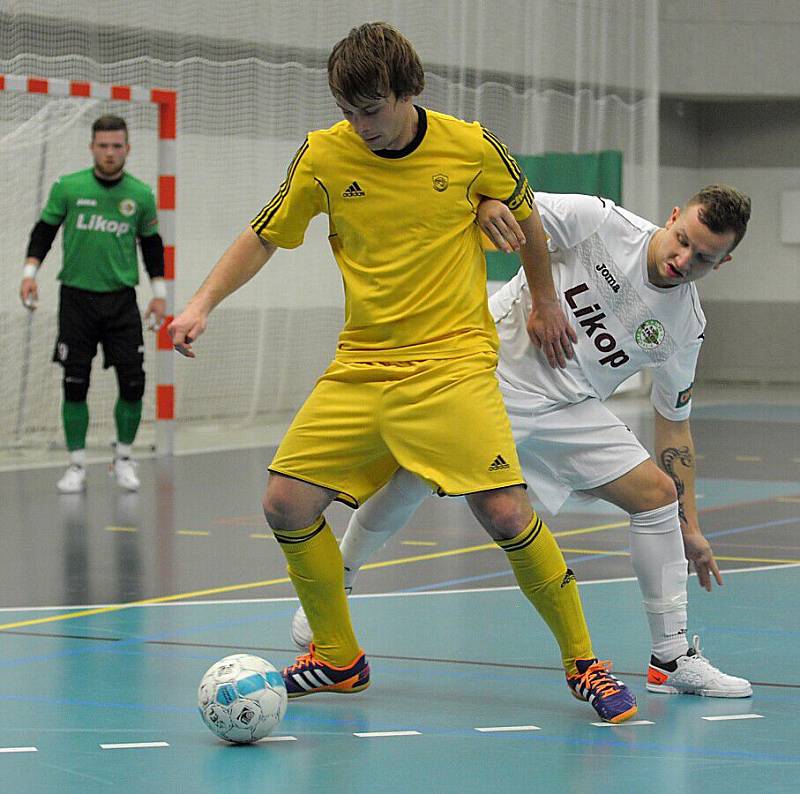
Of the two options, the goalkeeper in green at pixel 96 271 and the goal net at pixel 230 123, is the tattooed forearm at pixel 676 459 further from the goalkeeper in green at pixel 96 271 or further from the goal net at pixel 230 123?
the goal net at pixel 230 123

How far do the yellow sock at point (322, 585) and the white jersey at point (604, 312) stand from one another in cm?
78

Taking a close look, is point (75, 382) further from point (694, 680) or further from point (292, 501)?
point (694, 680)

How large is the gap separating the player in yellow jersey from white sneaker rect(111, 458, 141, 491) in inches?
238

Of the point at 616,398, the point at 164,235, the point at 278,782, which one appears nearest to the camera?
the point at 278,782

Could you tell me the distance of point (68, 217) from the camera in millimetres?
10836

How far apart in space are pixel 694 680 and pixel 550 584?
652mm

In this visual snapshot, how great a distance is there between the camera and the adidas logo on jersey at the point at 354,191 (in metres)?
4.66

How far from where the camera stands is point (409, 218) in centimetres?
467

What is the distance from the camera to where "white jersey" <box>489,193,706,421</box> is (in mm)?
5215

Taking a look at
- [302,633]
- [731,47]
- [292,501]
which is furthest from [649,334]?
[731,47]

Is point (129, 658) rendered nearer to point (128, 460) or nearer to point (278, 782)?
point (278, 782)

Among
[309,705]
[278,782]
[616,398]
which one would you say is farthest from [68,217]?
[616,398]

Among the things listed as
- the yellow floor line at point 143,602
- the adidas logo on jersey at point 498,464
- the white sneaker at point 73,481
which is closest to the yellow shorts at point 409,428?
the adidas logo on jersey at point 498,464

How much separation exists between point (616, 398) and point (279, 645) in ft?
47.6
